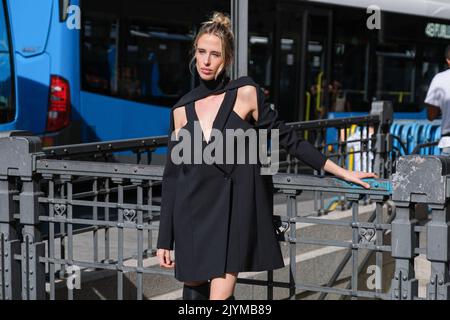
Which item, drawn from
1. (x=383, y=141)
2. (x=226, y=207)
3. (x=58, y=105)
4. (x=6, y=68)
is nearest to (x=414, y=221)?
(x=226, y=207)

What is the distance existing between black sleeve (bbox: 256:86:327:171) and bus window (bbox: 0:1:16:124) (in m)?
7.47

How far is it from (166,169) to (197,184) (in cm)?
18

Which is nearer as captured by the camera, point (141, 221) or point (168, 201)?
point (168, 201)

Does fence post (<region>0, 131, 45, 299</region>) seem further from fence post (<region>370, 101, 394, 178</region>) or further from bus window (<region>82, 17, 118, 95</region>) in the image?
bus window (<region>82, 17, 118, 95</region>)

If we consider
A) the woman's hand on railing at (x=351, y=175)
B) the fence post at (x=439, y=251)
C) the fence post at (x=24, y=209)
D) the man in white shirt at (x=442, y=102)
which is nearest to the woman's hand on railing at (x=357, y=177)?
the woman's hand on railing at (x=351, y=175)

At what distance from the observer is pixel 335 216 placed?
884 cm

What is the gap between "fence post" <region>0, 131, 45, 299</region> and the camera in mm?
4883

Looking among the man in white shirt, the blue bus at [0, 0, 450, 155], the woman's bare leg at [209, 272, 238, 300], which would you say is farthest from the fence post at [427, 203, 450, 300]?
the blue bus at [0, 0, 450, 155]

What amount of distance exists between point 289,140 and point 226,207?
1.31 feet

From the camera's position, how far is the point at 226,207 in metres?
3.67

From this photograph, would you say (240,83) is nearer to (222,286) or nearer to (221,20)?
(221,20)

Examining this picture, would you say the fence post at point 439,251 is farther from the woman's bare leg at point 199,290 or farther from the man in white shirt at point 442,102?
the man in white shirt at point 442,102
